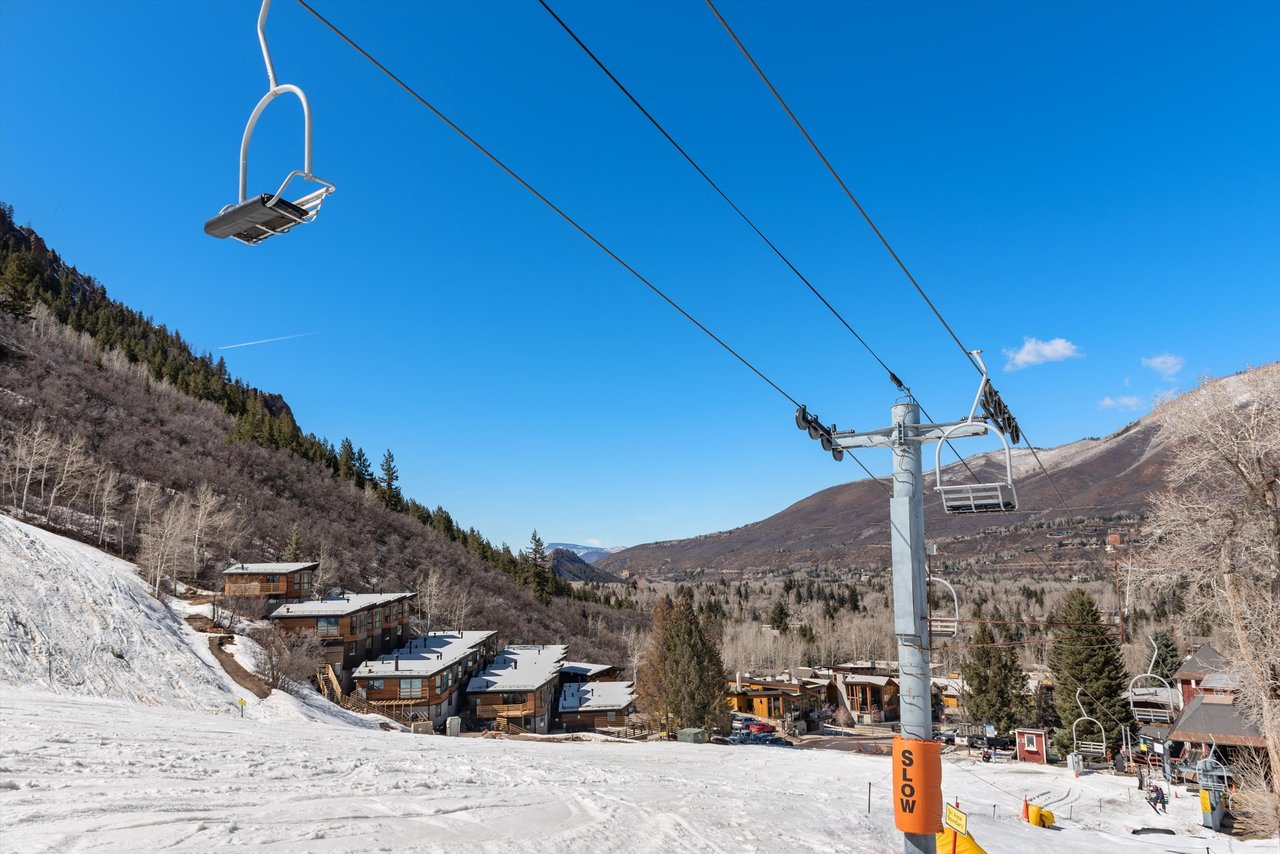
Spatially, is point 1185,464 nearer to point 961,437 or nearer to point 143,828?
→ point 961,437

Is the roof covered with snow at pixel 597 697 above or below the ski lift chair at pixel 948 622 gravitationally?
below

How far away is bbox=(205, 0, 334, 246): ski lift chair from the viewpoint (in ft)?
15.3

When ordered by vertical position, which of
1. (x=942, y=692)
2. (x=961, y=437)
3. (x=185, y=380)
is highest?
(x=185, y=380)

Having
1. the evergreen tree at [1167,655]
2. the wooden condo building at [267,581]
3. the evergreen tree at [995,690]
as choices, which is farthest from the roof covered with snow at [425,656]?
the evergreen tree at [1167,655]

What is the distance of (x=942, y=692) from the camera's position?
285 ft

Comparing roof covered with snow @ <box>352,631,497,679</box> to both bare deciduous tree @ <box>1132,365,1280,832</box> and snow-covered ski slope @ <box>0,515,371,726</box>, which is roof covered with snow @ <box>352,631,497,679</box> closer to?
snow-covered ski slope @ <box>0,515,371,726</box>

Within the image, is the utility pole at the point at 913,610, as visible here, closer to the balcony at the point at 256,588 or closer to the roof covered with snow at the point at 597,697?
the roof covered with snow at the point at 597,697

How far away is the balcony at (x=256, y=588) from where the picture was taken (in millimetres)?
A: 50956

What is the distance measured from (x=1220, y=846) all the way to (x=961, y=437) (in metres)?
19.7

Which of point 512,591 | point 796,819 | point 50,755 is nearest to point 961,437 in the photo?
point 796,819

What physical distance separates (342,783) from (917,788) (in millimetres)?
12429

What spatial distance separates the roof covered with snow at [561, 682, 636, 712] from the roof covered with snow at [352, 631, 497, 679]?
8640 millimetres

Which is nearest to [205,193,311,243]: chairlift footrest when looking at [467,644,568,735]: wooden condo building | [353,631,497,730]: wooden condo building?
[353,631,497,730]: wooden condo building

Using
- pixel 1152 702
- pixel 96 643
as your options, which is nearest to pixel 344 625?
pixel 96 643
